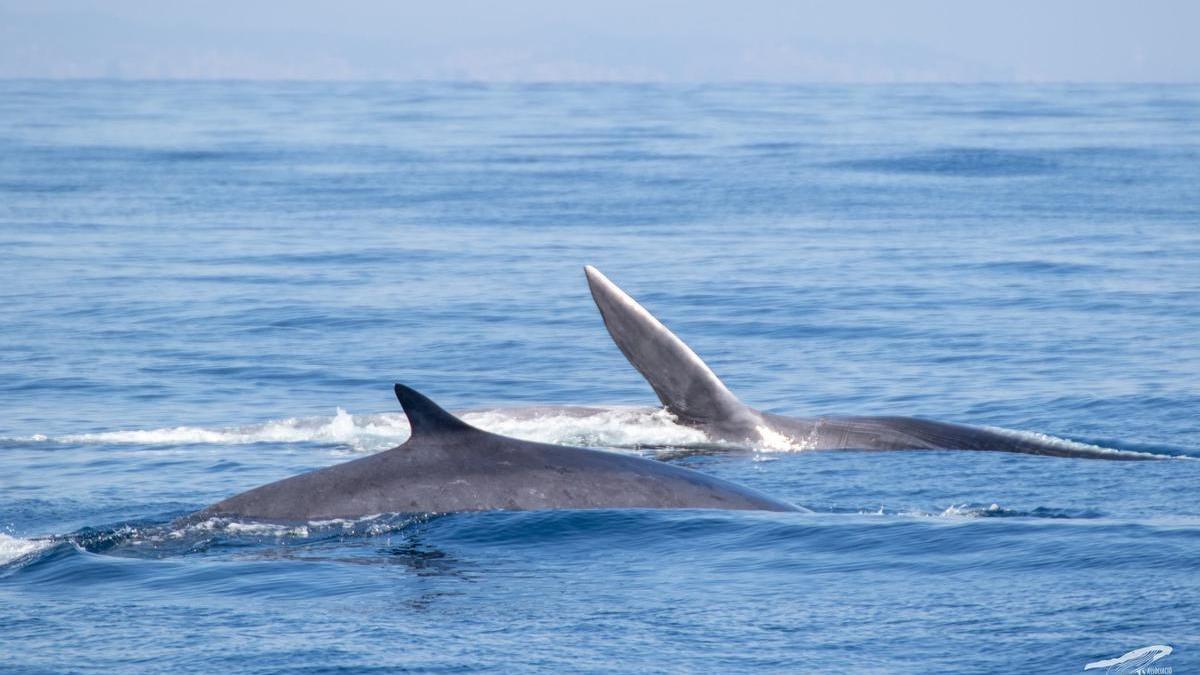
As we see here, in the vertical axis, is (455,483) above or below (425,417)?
below

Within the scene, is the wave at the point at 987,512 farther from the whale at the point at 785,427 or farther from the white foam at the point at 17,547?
the white foam at the point at 17,547

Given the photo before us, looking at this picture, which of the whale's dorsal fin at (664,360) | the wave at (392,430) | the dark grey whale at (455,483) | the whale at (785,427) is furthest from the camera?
the wave at (392,430)

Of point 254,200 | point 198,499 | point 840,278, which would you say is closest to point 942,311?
point 840,278

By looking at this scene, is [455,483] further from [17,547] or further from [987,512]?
[987,512]

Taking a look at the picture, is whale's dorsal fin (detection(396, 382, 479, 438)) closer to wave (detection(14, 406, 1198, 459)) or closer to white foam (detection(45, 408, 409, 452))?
wave (detection(14, 406, 1198, 459))

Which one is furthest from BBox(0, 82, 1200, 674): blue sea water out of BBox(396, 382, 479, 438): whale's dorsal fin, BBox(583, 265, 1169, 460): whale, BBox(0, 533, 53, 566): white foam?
BBox(396, 382, 479, 438): whale's dorsal fin

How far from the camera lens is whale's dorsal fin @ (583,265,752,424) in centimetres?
1395

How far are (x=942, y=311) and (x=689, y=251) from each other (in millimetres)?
8693

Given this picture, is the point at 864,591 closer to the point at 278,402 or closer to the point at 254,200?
the point at 278,402

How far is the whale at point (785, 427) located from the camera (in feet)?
47.5

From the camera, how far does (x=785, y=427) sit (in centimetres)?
1501

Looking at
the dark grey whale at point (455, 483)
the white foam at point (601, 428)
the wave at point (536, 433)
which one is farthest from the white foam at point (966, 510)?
the white foam at point (601, 428)

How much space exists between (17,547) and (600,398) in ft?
27.5

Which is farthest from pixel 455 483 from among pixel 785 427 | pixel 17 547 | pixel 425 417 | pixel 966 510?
pixel 785 427
